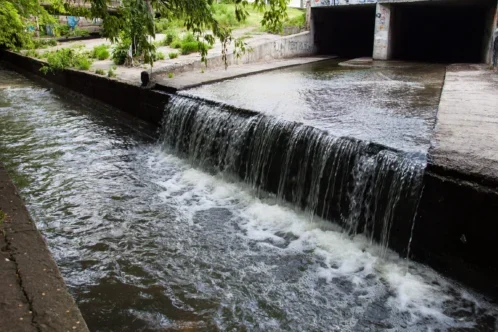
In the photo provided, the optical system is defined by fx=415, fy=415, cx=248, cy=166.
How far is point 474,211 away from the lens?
4.03m

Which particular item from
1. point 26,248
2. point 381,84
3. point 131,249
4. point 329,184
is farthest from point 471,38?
point 26,248

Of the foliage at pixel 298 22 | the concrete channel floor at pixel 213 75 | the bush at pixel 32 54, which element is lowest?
the concrete channel floor at pixel 213 75

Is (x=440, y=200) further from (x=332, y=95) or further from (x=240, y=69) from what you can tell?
(x=240, y=69)

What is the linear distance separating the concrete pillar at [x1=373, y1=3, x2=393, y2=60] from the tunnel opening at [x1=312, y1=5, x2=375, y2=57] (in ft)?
8.57

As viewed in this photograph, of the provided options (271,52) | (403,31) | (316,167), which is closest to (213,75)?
(271,52)

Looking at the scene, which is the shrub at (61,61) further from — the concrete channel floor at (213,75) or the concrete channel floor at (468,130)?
the concrete channel floor at (468,130)

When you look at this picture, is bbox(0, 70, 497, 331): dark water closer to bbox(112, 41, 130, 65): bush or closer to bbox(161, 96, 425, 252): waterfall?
bbox(161, 96, 425, 252): waterfall

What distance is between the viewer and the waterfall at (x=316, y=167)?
4.82 meters

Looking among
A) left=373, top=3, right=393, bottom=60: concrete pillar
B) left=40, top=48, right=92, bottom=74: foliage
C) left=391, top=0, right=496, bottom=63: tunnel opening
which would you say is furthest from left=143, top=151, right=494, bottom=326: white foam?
left=391, top=0, right=496, bottom=63: tunnel opening

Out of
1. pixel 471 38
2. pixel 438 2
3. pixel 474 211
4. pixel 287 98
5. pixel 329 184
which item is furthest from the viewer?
pixel 471 38

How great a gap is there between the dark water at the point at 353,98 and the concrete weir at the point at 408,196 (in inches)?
13.6

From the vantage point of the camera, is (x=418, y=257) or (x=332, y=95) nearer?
(x=418, y=257)

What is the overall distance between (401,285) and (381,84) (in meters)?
6.82

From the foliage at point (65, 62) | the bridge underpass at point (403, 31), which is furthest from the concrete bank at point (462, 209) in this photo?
the foliage at point (65, 62)
